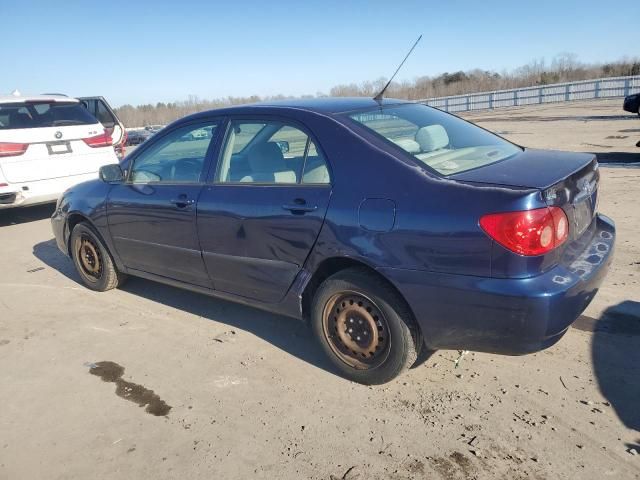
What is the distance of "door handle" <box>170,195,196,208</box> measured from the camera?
12.3 feet

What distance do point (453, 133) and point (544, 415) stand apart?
72.6 inches

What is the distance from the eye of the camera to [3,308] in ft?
15.7

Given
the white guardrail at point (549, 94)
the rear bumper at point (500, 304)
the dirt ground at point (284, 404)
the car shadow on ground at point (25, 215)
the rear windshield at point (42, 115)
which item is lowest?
the white guardrail at point (549, 94)

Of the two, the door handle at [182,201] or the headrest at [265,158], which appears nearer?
the headrest at [265,158]

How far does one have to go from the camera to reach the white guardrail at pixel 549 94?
32.4 metres

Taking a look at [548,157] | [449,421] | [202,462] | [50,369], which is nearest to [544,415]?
[449,421]

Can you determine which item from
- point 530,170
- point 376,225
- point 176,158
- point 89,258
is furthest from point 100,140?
point 530,170

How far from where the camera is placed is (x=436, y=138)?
330 centimetres

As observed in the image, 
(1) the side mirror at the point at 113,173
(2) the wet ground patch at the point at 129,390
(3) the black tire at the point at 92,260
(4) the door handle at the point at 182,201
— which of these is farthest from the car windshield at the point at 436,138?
(3) the black tire at the point at 92,260

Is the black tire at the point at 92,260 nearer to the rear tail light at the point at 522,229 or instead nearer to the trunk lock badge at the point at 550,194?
the rear tail light at the point at 522,229

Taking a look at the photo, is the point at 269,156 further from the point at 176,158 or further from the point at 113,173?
the point at 113,173

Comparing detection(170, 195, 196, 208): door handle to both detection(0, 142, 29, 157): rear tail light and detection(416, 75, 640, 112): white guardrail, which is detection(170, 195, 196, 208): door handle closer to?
detection(0, 142, 29, 157): rear tail light

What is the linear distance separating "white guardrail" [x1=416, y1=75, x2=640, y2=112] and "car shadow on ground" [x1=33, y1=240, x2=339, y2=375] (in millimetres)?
33032

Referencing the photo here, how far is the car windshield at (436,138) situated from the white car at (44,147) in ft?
19.9
